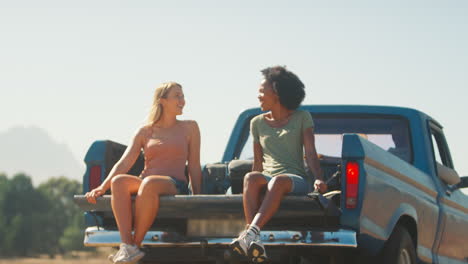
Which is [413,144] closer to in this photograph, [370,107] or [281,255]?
[370,107]

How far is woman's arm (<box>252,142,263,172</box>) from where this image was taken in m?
6.80

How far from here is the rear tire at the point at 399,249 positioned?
626cm

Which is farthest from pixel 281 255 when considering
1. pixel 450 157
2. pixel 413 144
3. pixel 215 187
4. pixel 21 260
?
pixel 21 260

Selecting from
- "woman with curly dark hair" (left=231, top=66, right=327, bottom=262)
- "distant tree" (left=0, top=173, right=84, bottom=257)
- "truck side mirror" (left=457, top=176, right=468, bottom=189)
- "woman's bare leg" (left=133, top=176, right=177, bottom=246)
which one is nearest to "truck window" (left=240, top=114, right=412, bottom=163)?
"truck side mirror" (left=457, top=176, right=468, bottom=189)

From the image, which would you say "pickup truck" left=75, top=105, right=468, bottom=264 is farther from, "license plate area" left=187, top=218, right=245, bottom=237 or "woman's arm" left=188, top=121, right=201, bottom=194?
"woman's arm" left=188, top=121, right=201, bottom=194

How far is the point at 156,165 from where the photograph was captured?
6.78 m

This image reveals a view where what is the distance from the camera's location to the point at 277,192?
19.5 ft

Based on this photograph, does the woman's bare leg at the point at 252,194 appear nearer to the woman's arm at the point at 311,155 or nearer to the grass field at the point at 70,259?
the woman's arm at the point at 311,155

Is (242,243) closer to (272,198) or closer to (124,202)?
(272,198)

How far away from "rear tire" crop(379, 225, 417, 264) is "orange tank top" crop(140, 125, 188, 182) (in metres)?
1.51

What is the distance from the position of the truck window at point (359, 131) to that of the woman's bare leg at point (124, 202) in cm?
206

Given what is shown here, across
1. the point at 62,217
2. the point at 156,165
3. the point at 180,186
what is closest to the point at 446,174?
the point at 180,186

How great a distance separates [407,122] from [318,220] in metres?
2.38

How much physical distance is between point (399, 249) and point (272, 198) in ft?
3.49
